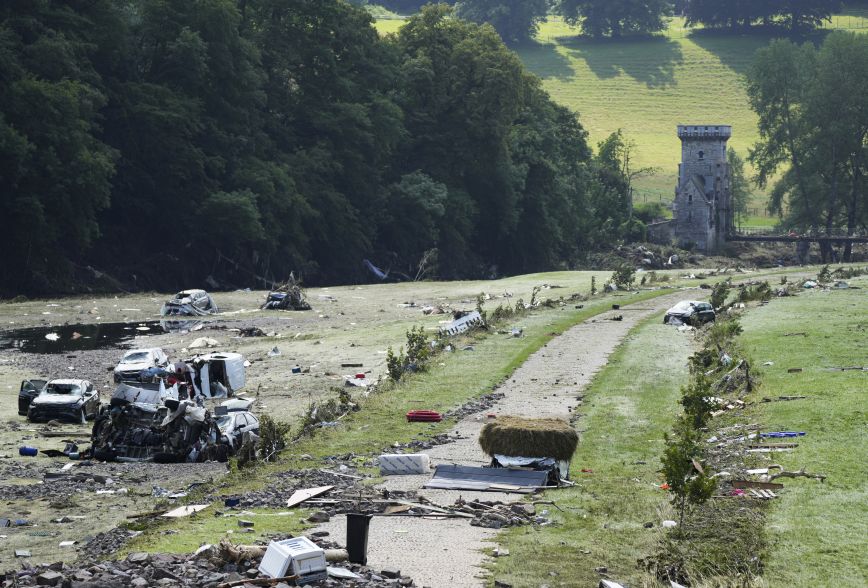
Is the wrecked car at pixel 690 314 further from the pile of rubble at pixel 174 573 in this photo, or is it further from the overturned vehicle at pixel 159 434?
the pile of rubble at pixel 174 573

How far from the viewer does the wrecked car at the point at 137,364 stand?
1594 inches

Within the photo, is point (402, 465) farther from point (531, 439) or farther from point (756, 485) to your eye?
point (756, 485)

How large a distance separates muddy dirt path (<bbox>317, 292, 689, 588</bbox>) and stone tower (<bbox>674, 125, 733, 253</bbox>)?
334 ft

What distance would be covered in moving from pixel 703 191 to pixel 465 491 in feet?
456

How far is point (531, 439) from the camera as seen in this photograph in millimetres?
27406

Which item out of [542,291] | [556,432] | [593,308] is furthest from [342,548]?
[542,291]

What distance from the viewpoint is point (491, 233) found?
406 ft

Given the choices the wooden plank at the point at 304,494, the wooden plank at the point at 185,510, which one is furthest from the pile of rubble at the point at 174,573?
the wooden plank at the point at 304,494

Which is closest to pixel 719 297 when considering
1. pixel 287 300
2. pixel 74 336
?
pixel 287 300

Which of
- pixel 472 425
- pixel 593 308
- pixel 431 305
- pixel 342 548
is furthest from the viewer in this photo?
pixel 431 305

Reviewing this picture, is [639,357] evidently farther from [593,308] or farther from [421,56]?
[421,56]

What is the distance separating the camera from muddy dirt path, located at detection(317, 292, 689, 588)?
69.6ft

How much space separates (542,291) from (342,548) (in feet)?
217

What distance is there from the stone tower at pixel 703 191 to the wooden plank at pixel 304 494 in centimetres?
13343
